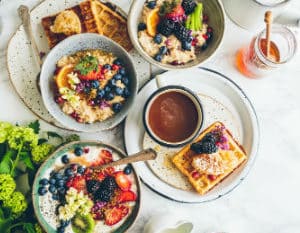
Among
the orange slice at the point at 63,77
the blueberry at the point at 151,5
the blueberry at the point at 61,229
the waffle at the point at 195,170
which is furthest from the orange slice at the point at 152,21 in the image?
the blueberry at the point at 61,229

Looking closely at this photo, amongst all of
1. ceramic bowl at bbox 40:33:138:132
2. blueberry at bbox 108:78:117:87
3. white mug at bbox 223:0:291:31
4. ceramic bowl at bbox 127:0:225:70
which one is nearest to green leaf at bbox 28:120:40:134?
ceramic bowl at bbox 40:33:138:132

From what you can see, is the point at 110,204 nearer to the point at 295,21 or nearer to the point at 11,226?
the point at 11,226

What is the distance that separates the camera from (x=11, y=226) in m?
2.29

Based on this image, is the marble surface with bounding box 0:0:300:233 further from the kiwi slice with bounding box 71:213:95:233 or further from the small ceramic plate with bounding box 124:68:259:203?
the kiwi slice with bounding box 71:213:95:233

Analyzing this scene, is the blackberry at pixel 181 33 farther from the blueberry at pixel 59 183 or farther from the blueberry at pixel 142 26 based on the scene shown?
the blueberry at pixel 59 183

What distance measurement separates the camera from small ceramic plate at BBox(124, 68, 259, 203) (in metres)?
A: 2.42

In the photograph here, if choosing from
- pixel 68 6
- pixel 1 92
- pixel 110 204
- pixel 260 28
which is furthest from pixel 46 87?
pixel 260 28

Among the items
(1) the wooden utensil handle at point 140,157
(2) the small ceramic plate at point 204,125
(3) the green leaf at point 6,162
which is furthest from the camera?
(2) the small ceramic plate at point 204,125

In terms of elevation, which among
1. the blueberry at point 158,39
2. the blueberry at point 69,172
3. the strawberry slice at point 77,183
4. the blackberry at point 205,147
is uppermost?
the blueberry at point 158,39

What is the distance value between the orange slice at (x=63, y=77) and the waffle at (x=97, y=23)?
6.5 inches

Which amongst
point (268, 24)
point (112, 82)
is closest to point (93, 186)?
point (112, 82)

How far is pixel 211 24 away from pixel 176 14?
0.18 metres

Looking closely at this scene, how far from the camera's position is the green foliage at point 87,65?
2256mm

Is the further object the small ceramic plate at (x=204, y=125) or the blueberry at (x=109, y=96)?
the small ceramic plate at (x=204, y=125)
